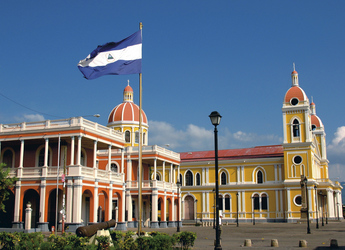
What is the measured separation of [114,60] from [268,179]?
161 feet

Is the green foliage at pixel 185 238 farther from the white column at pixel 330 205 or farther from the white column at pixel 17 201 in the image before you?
the white column at pixel 330 205

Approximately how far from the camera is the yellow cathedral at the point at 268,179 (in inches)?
2410

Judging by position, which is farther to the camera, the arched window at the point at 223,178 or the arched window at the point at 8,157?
the arched window at the point at 223,178

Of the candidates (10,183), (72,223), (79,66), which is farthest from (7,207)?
(79,66)

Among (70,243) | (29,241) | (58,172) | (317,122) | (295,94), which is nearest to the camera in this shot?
(70,243)

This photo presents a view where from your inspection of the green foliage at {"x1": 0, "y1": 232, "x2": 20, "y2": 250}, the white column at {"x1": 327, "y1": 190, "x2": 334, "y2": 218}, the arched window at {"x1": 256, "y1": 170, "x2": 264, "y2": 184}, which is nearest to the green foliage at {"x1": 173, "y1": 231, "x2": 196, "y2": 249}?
the green foliage at {"x1": 0, "y1": 232, "x2": 20, "y2": 250}

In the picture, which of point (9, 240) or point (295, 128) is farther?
point (295, 128)

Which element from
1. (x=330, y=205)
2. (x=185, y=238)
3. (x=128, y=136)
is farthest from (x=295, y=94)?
(x=185, y=238)

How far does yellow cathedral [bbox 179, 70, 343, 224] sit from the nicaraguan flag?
39285mm

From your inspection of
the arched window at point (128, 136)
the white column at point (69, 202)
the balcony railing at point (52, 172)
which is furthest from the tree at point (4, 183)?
the arched window at point (128, 136)

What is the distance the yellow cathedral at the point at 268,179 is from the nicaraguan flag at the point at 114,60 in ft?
129

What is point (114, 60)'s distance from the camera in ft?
68.3

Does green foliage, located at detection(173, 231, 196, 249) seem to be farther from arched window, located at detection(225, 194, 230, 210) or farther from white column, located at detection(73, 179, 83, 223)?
arched window, located at detection(225, 194, 230, 210)

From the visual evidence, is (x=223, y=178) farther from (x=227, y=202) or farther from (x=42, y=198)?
(x=42, y=198)
